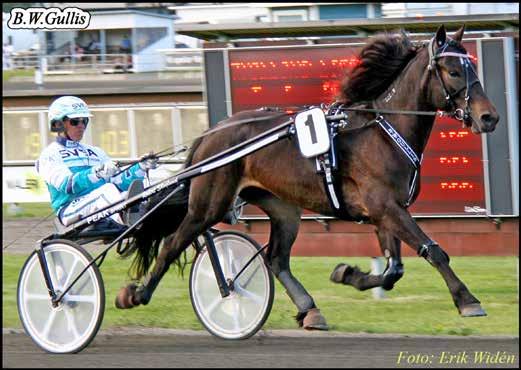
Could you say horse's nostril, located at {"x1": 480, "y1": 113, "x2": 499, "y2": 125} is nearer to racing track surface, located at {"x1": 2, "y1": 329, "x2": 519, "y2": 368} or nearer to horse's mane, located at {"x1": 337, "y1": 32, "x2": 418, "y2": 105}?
horse's mane, located at {"x1": 337, "y1": 32, "x2": 418, "y2": 105}

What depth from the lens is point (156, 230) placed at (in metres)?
7.13

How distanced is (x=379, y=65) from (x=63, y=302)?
2.32 metres

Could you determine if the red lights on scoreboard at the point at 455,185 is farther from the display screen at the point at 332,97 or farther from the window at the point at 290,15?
the window at the point at 290,15

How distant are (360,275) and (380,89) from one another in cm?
111

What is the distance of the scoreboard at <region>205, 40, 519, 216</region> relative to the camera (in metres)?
8.40

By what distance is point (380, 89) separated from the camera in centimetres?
670

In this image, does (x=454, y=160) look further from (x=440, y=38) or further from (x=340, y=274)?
(x=440, y=38)

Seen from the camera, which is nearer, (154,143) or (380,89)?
(380,89)

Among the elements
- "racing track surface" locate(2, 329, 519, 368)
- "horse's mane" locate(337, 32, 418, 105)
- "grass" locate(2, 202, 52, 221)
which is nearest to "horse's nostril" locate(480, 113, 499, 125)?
"horse's mane" locate(337, 32, 418, 105)

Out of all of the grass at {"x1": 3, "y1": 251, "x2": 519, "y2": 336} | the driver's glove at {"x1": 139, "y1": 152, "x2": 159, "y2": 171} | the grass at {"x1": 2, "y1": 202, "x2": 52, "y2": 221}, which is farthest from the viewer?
the grass at {"x1": 2, "y1": 202, "x2": 52, "y2": 221}

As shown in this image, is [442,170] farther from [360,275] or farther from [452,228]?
[360,275]

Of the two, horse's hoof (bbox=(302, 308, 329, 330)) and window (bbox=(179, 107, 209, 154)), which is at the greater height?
window (bbox=(179, 107, 209, 154))

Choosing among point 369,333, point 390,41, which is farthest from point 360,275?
point 390,41

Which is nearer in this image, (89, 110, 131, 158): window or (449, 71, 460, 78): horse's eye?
(449, 71, 460, 78): horse's eye
